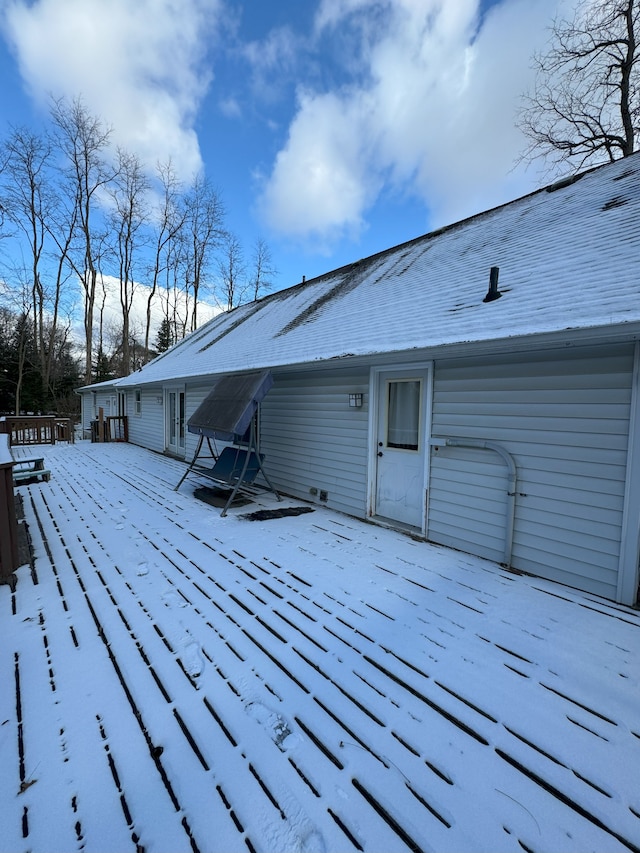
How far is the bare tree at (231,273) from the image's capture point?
23.1 m

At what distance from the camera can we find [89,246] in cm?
2012

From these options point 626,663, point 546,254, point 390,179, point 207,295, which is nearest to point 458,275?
point 546,254

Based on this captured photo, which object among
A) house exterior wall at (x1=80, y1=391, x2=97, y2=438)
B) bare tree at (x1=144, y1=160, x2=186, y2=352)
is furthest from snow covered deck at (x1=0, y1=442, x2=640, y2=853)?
bare tree at (x1=144, y1=160, x2=186, y2=352)

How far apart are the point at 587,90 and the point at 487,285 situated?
1183 centimetres

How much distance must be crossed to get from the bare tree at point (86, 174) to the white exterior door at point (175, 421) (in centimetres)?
1044

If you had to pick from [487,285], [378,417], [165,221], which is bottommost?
[378,417]

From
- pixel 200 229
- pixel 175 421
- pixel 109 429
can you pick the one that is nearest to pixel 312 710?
pixel 175 421

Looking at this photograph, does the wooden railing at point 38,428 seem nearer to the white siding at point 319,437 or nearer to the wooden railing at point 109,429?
the wooden railing at point 109,429

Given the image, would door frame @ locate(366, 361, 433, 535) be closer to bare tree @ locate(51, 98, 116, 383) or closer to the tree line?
the tree line

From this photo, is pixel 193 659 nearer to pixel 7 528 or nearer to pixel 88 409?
pixel 7 528

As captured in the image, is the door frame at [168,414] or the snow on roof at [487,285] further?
the door frame at [168,414]

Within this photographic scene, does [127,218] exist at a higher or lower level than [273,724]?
higher

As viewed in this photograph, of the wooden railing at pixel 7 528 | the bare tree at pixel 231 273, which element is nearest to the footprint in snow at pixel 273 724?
the wooden railing at pixel 7 528

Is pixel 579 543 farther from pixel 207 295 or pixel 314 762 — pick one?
pixel 207 295
